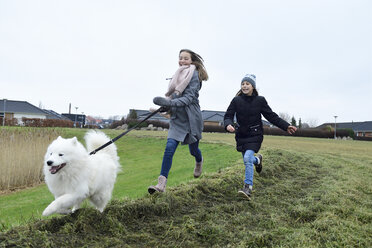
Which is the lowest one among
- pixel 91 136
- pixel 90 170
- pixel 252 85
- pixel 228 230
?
pixel 228 230

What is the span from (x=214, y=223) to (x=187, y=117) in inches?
69.6

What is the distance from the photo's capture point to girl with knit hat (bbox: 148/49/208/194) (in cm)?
452

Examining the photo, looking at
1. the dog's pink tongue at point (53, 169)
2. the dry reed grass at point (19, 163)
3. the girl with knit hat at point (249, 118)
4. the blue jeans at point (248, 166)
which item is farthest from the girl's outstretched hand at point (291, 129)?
the dry reed grass at point (19, 163)

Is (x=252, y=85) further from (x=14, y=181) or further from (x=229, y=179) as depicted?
(x=14, y=181)

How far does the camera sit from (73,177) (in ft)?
11.6

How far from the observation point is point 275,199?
15.8 feet

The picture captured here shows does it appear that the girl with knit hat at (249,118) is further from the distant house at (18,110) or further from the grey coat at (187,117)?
the distant house at (18,110)

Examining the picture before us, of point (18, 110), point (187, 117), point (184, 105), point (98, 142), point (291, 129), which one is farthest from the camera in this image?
point (18, 110)

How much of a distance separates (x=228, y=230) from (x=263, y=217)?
2.31ft

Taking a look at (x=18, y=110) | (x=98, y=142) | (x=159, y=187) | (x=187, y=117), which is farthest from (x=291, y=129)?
(x=18, y=110)

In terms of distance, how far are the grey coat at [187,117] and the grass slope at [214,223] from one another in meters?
0.89

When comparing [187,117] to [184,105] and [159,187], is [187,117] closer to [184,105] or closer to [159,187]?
[184,105]

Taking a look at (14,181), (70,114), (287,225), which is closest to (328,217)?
(287,225)

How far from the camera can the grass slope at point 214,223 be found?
2.99 meters
